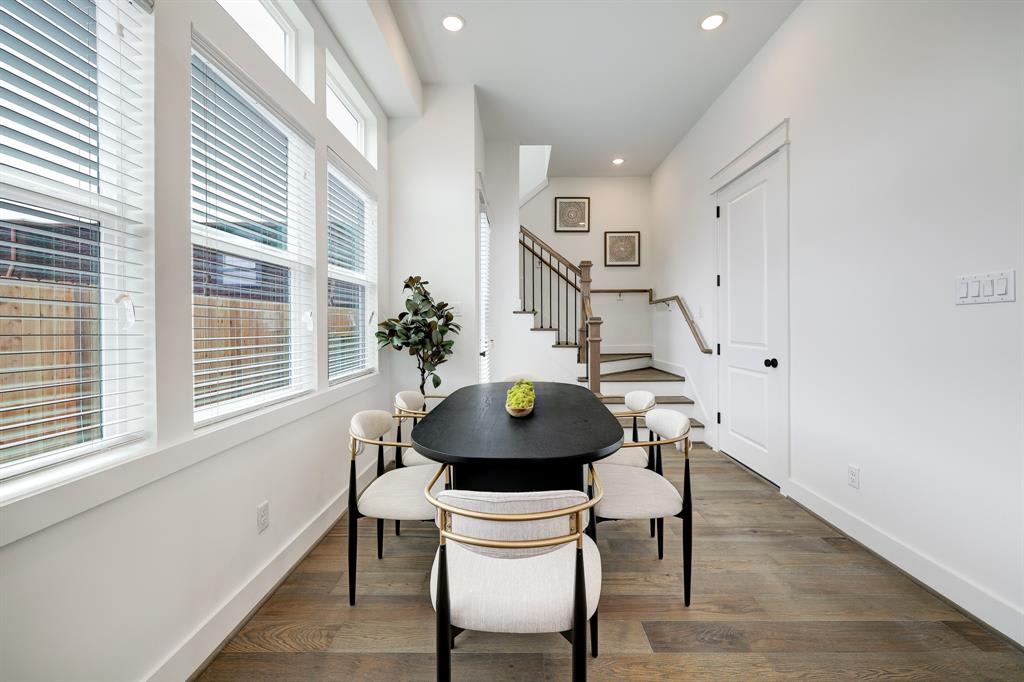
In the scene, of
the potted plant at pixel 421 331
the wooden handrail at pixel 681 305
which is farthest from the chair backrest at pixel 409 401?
the wooden handrail at pixel 681 305

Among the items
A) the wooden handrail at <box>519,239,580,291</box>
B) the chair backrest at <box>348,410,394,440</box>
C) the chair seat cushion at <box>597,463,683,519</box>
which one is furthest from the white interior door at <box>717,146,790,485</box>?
the chair backrest at <box>348,410,394,440</box>

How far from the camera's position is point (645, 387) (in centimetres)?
476

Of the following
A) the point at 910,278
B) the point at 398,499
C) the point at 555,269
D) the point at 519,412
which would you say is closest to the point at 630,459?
the point at 519,412

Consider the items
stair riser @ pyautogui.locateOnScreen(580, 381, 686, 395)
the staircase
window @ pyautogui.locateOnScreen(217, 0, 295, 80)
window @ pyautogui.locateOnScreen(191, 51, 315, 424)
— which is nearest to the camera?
window @ pyautogui.locateOnScreen(191, 51, 315, 424)

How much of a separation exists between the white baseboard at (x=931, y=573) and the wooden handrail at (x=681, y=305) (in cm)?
181

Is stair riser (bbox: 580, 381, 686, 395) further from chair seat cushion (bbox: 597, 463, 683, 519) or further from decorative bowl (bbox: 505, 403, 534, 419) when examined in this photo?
decorative bowl (bbox: 505, 403, 534, 419)

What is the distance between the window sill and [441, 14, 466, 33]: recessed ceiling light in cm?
291

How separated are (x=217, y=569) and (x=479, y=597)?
117cm

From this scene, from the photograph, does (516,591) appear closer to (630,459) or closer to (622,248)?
(630,459)

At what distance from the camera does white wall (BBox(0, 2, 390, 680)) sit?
101 centimetres

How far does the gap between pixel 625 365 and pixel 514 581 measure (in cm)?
480

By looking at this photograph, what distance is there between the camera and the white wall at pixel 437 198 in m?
3.69

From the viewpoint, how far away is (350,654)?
5.16ft

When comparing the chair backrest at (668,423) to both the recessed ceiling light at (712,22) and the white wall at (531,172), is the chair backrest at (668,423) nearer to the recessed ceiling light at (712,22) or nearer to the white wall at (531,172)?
the recessed ceiling light at (712,22)
